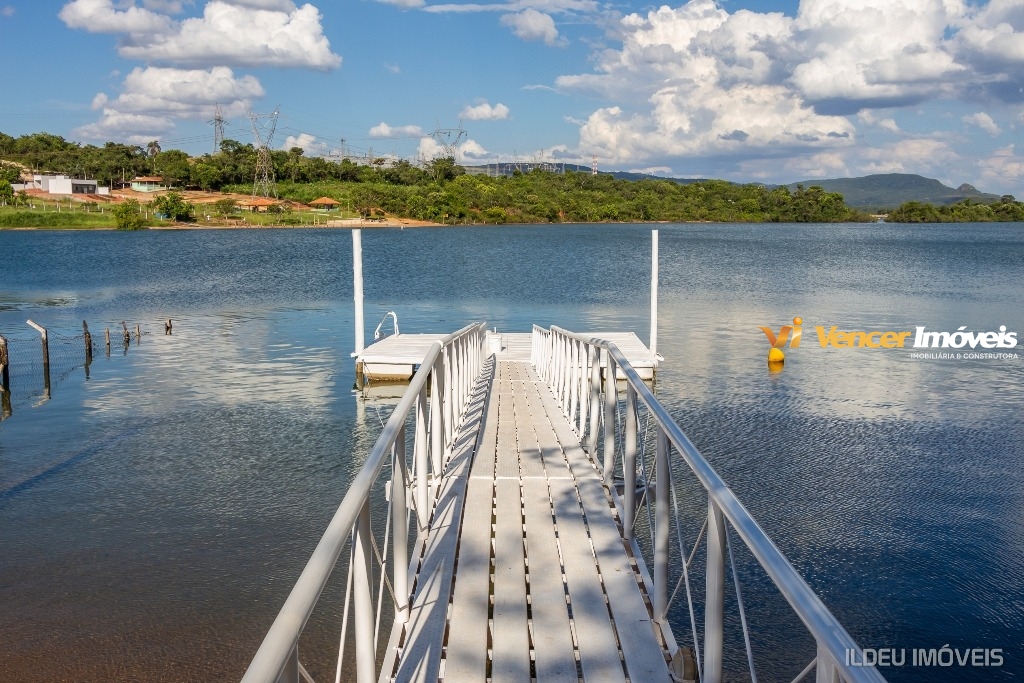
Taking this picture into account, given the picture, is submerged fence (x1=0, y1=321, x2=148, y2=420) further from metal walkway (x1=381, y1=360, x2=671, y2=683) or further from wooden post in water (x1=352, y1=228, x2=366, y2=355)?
metal walkway (x1=381, y1=360, x2=671, y2=683)

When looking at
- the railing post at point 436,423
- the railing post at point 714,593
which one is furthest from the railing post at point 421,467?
the railing post at point 714,593

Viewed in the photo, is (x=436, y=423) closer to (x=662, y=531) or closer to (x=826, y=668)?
(x=662, y=531)

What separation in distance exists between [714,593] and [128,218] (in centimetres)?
9795

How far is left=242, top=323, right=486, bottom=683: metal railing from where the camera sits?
199cm

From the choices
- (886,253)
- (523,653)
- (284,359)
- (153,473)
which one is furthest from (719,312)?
(886,253)

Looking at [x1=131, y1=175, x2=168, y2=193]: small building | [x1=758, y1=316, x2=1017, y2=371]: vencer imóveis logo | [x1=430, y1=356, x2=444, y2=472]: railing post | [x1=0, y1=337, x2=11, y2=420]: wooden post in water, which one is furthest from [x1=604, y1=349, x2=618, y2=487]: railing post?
[x1=131, y1=175, x2=168, y2=193]: small building

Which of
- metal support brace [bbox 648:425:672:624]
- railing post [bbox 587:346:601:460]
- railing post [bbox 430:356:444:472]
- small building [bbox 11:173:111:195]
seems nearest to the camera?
metal support brace [bbox 648:425:672:624]

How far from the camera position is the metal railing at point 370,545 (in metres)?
1.99

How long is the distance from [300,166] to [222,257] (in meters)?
71.8

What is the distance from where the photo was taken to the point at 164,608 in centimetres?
703

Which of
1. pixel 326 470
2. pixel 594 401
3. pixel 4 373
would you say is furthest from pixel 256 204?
pixel 594 401

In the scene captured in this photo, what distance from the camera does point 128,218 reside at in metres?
91.8

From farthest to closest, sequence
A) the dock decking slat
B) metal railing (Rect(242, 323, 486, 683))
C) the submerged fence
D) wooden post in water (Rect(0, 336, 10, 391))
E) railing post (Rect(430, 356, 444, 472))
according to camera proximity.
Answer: wooden post in water (Rect(0, 336, 10, 391)) → the submerged fence → railing post (Rect(430, 356, 444, 472)) → the dock decking slat → metal railing (Rect(242, 323, 486, 683))

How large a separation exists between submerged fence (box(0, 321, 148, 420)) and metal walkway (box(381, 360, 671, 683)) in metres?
10.9
